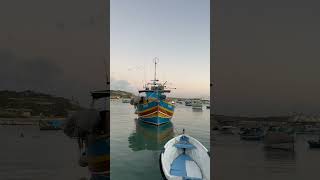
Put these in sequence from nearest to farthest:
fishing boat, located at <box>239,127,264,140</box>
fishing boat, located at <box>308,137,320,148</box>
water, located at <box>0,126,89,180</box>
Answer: water, located at <box>0,126,89,180</box> → fishing boat, located at <box>308,137,320,148</box> → fishing boat, located at <box>239,127,264,140</box>

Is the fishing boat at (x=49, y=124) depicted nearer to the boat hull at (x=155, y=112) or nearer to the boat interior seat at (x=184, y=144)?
the boat hull at (x=155, y=112)

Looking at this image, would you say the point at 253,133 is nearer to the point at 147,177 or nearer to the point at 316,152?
the point at 316,152

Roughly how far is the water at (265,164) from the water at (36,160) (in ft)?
8.82

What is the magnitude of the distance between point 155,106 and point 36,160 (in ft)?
26.9

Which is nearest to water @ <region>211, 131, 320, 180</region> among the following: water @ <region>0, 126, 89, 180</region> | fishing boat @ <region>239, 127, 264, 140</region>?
fishing boat @ <region>239, 127, 264, 140</region>

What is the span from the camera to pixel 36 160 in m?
6.43

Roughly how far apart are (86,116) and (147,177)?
8.81 ft

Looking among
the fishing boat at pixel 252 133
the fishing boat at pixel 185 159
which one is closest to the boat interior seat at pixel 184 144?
the fishing boat at pixel 185 159

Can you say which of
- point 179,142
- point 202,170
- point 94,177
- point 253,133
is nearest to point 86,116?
point 94,177

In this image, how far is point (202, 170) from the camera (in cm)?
442

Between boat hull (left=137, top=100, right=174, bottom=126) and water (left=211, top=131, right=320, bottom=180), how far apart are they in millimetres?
5769

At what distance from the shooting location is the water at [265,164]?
5223mm

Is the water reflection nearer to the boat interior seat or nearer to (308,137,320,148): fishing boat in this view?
(308,137,320,148): fishing boat

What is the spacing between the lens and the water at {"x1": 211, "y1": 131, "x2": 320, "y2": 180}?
17.1 ft
